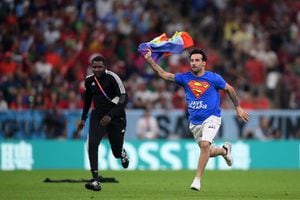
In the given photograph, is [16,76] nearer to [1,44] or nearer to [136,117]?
[1,44]

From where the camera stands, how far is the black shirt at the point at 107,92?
54.7 feet

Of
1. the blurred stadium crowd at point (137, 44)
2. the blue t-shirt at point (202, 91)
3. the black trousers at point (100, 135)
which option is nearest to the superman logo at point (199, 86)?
the blue t-shirt at point (202, 91)

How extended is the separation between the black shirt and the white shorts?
4.79 ft

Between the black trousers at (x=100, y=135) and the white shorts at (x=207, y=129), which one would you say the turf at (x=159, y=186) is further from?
the white shorts at (x=207, y=129)

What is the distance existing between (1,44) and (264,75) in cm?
809

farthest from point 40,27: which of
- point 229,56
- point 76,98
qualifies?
point 229,56

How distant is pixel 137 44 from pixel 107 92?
41.6ft

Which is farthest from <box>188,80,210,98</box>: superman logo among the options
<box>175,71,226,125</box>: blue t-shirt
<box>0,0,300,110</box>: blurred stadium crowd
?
<box>0,0,300,110</box>: blurred stadium crowd

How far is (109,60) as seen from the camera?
2852 centimetres

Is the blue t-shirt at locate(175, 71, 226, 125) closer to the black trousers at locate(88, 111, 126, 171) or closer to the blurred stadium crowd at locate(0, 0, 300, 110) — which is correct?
the black trousers at locate(88, 111, 126, 171)

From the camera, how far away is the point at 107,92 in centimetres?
1689

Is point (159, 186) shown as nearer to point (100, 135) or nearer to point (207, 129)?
point (100, 135)

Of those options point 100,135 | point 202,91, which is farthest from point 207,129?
point 100,135

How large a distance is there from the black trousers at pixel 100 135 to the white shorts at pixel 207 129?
1.70 metres
